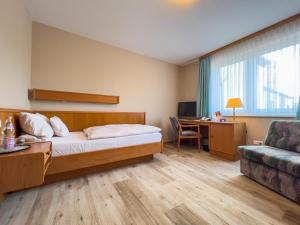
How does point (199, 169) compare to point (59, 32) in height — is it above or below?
below

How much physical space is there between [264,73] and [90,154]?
3.30 m

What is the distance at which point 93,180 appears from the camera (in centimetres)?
188

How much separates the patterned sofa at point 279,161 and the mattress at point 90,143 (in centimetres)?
143

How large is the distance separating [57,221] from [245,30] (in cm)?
378

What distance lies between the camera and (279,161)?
5.07ft

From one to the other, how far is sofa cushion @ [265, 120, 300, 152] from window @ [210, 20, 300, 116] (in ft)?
1.53

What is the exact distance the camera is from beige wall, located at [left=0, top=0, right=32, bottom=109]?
1.52 metres

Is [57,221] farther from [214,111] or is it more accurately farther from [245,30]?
[245,30]

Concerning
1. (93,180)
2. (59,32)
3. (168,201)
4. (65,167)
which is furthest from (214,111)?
(59,32)

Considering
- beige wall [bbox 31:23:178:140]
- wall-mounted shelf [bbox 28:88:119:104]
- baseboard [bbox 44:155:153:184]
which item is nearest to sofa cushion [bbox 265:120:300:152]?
baseboard [bbox 44:155:153:184]

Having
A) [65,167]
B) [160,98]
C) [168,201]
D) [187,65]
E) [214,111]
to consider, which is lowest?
[168,201]

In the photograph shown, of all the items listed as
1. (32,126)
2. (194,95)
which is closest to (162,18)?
(194,95)

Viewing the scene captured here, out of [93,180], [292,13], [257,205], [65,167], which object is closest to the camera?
Result: [257,205]

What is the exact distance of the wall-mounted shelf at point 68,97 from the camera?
2.40m
